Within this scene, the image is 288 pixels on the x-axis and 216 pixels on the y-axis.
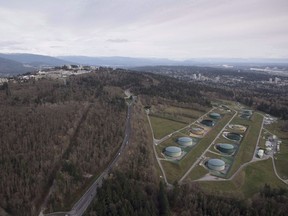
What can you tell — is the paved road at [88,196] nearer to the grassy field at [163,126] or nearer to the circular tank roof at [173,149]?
the circular tank roof at [173,149]

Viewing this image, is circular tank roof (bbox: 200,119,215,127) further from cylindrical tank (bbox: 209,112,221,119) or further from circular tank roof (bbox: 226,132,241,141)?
circular tank roof (bbox: 226,132,241,141)

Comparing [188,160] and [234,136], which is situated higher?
[234,136]

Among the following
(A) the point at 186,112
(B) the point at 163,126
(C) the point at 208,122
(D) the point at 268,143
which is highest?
(A) the point at 186,112

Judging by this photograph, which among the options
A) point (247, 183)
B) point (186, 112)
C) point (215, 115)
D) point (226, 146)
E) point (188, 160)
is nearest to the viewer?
point (247, 183)

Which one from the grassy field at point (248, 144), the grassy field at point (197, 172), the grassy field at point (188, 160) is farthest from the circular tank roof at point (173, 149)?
the grassy field at point (248, 144)

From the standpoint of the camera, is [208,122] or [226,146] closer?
[226,146]

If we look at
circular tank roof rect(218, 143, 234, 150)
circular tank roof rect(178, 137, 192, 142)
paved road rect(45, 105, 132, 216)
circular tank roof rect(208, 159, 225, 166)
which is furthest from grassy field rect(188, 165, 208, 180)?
paved road rect(45, 105, 132, 216)

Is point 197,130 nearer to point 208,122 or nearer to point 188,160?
point 208,122

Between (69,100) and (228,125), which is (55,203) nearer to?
(69,100)

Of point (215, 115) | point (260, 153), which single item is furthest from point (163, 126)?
point (260, 153)
